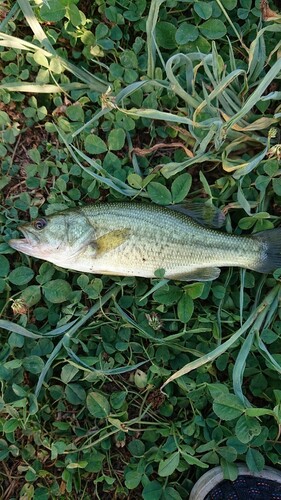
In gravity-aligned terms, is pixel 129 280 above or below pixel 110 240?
below

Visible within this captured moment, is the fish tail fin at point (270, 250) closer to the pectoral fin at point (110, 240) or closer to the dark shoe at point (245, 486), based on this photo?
the pectoral fin at point (110, 240)

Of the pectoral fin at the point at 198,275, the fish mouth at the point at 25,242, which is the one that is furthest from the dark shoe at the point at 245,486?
the fish mouth at the point at 25,242

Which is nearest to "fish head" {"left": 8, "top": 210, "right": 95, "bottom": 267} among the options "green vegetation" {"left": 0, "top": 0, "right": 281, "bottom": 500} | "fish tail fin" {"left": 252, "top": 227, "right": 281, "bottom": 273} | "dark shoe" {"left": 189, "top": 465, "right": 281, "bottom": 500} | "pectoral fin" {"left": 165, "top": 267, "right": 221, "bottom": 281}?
"green vegetation" {"left": 0, "top": 0, "right": 281, "bottom": 500}

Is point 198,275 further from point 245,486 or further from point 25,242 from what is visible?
point 245,486

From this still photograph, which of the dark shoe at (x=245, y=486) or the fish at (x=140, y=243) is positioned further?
the dark shoe at (x=245, y=486)

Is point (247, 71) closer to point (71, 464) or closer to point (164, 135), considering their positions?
point (164, 135)

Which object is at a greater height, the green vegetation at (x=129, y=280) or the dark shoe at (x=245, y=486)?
the green vegetation at (x=129, y=280)

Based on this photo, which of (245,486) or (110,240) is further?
(245,486)

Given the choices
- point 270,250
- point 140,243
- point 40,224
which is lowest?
point 270,250

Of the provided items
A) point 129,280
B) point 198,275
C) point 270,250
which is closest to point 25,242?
point 129,280
